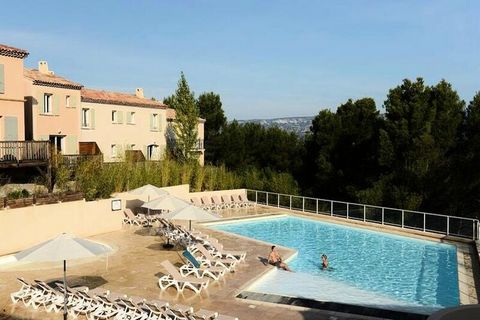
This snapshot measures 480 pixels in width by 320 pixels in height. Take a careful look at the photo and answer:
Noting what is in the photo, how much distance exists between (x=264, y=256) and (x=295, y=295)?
3.85 metres

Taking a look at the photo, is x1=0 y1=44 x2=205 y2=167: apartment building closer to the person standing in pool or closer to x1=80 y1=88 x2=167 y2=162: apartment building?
x1=80 y1=88 x2=167 y2=162: apartment building

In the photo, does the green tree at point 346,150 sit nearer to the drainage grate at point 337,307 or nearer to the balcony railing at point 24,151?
the balcony railing at point 24,151

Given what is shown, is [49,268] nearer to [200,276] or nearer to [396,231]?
[200,276]

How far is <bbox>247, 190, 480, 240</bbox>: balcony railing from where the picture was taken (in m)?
19.8

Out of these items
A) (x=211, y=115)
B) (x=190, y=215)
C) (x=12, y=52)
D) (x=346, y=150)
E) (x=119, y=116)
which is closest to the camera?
(x=190, y=215)

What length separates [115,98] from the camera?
119ft

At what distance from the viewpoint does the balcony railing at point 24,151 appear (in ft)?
76.2

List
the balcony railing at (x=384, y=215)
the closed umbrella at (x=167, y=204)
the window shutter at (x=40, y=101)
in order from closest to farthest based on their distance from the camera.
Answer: the closed umbrella at (x=167, y=204)
the balcony railing at (x=384, y=215)
the window shutter at (x=40, y=101)

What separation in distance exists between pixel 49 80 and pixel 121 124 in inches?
317

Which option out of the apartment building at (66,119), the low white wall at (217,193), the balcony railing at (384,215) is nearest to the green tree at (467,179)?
the balcony railing at (384,215)

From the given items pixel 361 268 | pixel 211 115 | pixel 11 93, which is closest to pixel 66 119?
pixel 11 93

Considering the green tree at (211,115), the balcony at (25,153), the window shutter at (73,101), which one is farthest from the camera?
the green tree at (211,115)

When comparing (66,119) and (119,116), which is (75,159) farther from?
(119,116)

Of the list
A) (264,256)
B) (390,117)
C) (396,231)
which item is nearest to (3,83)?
(264,256)
